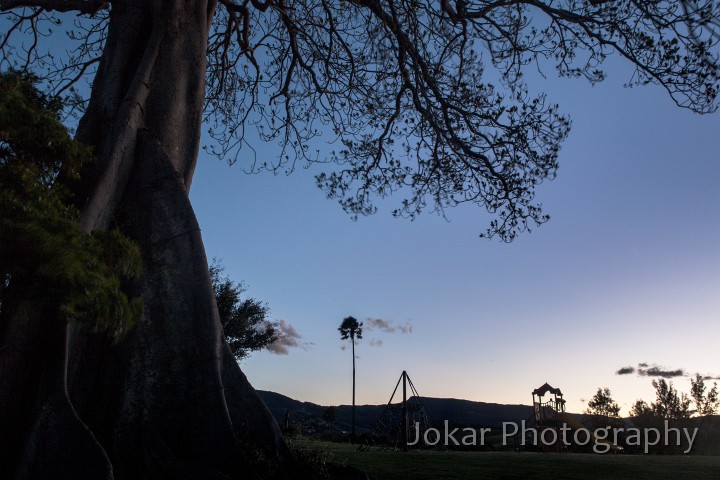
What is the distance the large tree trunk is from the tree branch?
2.18 m

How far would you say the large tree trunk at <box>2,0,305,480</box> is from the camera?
5.88 metres

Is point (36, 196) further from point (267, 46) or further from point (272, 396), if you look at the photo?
point (272, 396)

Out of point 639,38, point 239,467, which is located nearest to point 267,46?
point 639,38

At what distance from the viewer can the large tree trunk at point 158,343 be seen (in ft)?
19.3

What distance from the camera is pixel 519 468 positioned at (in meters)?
10.5

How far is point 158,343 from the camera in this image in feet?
20.9

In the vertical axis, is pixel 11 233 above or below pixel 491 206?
below

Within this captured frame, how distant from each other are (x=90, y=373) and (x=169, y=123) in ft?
12.0

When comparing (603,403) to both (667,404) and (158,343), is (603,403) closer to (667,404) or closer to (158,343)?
(667,404)

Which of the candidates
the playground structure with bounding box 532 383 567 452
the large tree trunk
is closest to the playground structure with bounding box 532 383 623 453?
the playground structure with bounding box 532 383 567 452

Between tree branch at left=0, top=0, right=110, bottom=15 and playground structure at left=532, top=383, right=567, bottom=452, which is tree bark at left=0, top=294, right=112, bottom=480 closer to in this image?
tree branch at left=0, top=0, right=110, bottom=15

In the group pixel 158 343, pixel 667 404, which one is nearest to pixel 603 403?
pixel 667 404

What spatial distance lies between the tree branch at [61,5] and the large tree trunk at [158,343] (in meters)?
2.18

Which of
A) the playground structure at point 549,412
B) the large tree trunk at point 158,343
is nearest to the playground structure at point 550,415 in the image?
the playground structure at point 549,412
